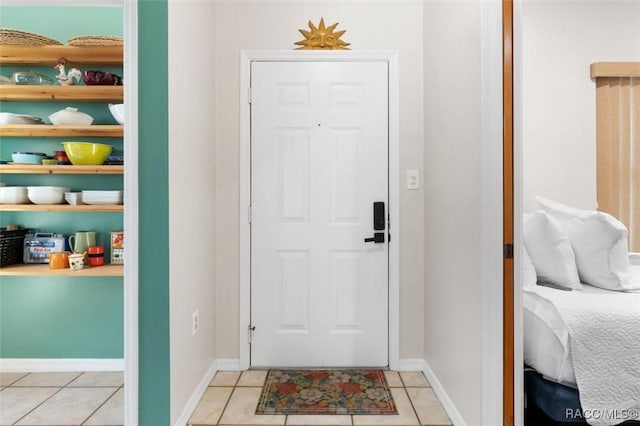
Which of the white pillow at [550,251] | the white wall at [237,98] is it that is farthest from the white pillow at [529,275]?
the white wall at [237,98]

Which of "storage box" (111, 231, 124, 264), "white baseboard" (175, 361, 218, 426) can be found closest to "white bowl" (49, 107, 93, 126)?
"storage box" (111, 231, 124, 264)

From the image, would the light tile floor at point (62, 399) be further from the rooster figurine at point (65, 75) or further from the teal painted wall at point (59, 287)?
the rooster figurine at point (65, 75)

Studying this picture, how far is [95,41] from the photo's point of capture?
6.51 feet

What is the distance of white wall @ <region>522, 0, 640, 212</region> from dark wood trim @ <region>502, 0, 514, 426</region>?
79 centimetres

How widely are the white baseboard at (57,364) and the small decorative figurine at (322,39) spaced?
2.36 metres

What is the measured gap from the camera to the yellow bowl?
2.04 meters

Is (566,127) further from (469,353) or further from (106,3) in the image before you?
(106,3)

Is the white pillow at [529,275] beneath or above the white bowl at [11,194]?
beneath

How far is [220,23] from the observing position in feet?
7.76

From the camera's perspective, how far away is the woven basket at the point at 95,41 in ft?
6.43

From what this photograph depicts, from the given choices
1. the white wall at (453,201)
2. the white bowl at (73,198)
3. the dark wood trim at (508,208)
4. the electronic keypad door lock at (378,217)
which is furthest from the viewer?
the electronic keypad door lock at (378,217)

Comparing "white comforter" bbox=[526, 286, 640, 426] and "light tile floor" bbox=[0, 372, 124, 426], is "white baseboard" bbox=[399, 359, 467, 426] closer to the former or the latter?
"white comforter" bbox=[526, 286, 640, 426]

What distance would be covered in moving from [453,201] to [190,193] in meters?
1.42

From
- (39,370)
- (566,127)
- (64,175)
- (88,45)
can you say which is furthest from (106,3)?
(566,127)
